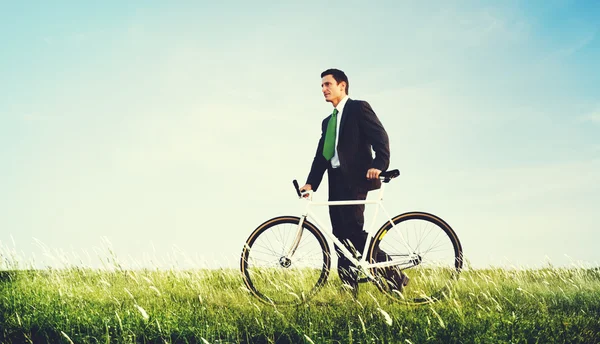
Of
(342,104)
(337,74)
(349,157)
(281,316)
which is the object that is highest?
(337,74)

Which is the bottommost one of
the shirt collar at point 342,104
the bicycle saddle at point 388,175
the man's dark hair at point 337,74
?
the bicycle saddle at point 388,175

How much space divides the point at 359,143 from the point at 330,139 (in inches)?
15.8

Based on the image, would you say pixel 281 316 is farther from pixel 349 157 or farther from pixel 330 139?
pixel 330 139

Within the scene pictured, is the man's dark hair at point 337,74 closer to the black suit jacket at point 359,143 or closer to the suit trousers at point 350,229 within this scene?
the black suit jacket at point 359,143

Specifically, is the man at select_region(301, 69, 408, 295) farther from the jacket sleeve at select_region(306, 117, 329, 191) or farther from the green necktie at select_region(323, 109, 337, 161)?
the jacket sleeve at select_region(306, 117, 329, 191)

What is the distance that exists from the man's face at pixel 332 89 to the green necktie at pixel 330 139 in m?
0.17

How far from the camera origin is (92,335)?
5.23 metres

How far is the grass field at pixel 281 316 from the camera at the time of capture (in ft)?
15.7

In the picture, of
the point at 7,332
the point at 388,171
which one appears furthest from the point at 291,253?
the point at 7,332

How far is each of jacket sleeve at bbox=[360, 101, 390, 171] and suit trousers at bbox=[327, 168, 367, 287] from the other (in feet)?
1.53

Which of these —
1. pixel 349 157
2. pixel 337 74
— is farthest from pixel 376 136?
pixel 337 74

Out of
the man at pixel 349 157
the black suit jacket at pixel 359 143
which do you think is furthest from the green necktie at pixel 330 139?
the black suit jacket at pixel 359 143

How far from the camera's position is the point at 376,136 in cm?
652

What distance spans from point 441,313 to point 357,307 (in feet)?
3.03
